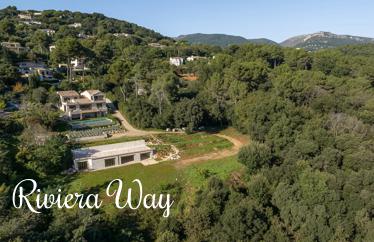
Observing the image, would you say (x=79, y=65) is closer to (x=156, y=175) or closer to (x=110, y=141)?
(x=110, y=141)

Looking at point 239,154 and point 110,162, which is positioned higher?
point 239,154

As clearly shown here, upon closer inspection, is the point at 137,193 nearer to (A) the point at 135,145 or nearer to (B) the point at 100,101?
(A) the point at 135,145

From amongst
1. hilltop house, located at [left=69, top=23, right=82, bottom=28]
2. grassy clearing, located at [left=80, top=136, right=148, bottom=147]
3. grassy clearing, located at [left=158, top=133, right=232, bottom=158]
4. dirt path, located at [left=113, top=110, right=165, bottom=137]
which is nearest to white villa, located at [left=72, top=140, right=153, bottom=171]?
grassy clearing, located at [left=80, top=136, right=148, bottom=147]

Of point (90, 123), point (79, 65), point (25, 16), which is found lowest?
point (90, 123)

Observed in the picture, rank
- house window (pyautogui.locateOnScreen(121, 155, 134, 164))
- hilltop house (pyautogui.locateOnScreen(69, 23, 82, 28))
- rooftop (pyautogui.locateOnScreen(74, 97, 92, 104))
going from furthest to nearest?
hilltop house (pyautogui.locateOnScreen(69, 23, 82, 28))
rooftop (pyautogui.locateOnScreen(74, 97, 92, 104))
house window (pyautogui.locateOnScreen(121, 155, 134, 164))

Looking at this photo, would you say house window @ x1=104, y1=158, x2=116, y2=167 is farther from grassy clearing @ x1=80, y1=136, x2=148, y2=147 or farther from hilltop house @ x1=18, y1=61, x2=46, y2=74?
hilltop house @ x1=18, y1=61, x2=46, y2=74

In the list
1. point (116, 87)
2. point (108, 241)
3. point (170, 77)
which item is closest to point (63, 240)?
point (108, 241)

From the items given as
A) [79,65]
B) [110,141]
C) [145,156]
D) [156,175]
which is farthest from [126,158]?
[79,65]
